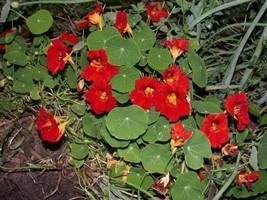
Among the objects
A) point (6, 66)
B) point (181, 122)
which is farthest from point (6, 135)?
point (181, 122)

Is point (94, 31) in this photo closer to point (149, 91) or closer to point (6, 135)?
point (149, 91)

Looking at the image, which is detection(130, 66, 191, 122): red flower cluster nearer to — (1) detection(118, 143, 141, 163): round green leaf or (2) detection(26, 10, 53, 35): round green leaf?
(1) detection(118, 143, 141, 163): round green leaf

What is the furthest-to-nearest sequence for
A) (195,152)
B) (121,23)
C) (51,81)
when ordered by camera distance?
(51,81) → (121,23) → (195,152)

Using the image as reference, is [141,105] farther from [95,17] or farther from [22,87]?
[22,87]

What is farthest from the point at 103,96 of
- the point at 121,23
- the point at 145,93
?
the point at 121,23

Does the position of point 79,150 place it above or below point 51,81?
below

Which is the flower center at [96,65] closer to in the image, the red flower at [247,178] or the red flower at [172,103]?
the red flower at [172,103]
